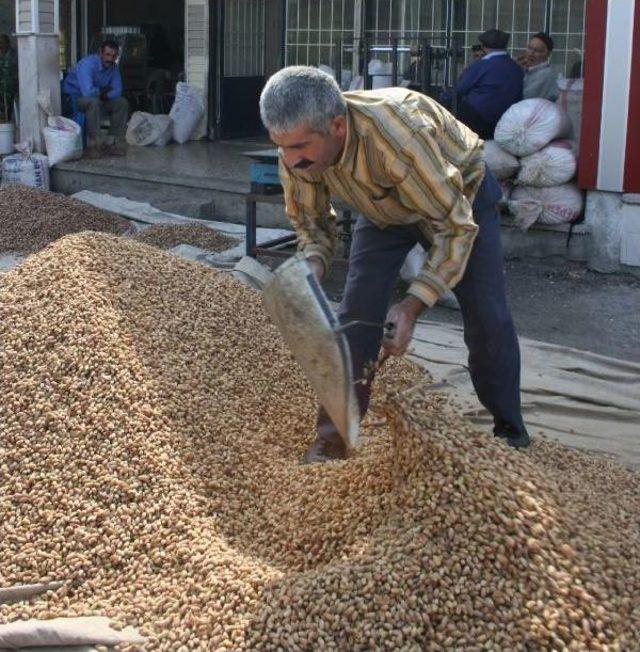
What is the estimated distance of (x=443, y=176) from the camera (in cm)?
274

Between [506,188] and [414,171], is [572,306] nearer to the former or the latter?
[506,188]

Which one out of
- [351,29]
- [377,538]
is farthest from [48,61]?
[377,538]

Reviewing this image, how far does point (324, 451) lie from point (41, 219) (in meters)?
4.73

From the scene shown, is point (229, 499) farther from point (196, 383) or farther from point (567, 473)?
point (567, 473)

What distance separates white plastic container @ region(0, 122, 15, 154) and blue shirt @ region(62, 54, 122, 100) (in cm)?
64

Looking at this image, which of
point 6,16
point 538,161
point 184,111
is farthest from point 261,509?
point 6,16

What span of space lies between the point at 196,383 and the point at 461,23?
6.22 metres

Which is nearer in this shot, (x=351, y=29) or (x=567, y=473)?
(x=567, y=473)

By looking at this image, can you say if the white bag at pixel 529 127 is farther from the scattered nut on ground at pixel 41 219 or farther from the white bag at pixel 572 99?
the scattered nut on ground at pixel 41 219

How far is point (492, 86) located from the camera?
6.56 m

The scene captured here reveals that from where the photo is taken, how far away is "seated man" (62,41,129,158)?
9.69 m

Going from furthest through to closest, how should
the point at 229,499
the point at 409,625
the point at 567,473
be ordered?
the point at 567,473
the point at 229,499
the point at 409,625

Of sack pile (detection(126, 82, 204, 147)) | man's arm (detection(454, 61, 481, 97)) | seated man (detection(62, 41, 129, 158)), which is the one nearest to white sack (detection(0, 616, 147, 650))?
man's arm (detection(454, 61, 481, 97))

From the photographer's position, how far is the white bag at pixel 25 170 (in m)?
8.85
